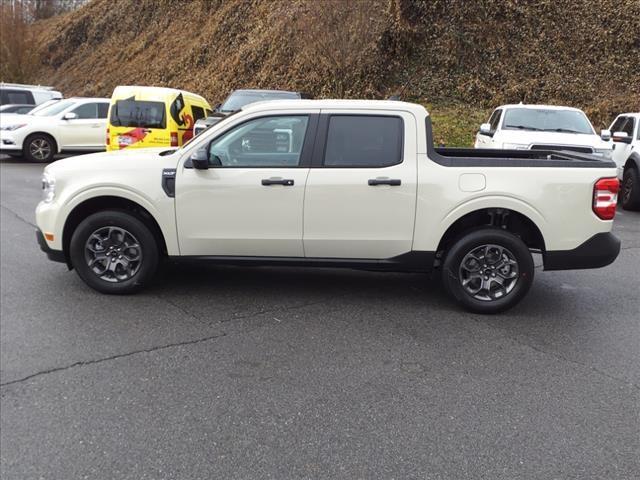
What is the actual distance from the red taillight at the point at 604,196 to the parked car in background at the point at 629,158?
5.98 metres

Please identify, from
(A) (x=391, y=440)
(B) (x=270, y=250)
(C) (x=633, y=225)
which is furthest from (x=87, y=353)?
(C) (x=633, y=225)

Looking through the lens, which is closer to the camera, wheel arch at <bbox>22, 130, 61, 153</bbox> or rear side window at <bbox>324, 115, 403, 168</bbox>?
rear side window at <bbox>324, 115, 403, 168</bbox>

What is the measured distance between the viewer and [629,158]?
1132 cm

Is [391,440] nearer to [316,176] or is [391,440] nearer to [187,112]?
[316,176]

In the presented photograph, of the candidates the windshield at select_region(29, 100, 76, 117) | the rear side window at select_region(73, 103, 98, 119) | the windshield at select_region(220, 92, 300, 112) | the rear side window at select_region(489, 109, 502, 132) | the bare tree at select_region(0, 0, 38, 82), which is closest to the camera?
the rear side window at select_region(489, 109, 502, 132)

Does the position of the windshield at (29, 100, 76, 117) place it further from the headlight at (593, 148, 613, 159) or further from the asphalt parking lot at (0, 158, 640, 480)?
the headlight at (593, 148, 613, 159)

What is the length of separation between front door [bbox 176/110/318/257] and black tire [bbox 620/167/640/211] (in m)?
7.91

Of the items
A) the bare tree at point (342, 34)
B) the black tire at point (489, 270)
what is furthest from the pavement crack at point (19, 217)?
the bare tree at point (342, 34)

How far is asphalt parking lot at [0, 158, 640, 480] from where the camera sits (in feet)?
10.2

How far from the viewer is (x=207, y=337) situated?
15.3 ft

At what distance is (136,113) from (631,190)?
9920mm

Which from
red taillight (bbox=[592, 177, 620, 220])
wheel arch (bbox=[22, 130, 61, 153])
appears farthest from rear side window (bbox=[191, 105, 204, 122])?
red taillight (bbox=[592, 177, 620, 220])

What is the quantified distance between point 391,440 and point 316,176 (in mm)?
Answer: 2567

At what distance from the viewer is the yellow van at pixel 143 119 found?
511 inches
